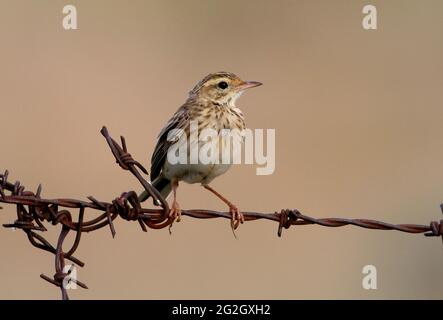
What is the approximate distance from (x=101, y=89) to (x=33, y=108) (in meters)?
1.11

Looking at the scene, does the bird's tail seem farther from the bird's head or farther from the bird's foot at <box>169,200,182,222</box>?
the bird's foot at <box>169,200,182,222</box>

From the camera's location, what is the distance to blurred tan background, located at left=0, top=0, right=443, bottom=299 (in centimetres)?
990

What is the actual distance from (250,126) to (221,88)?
5156mm

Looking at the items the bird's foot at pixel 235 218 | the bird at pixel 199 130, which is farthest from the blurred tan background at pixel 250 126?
the bird's foot at pixel 235 218

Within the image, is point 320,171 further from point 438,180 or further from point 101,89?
point 101,89

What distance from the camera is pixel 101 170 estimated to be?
11.4m

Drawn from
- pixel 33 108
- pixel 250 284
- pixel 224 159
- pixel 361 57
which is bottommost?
pixel 250 284

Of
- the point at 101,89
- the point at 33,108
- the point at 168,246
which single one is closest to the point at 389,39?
the point at 101,89

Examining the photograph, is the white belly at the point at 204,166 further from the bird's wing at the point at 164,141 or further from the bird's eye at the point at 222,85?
the bird's eye at the point at 222,85

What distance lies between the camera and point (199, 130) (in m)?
6.42

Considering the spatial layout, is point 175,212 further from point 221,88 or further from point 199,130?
point 221,88

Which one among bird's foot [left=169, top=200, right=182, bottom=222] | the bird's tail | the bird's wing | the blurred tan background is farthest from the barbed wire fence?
the blurred tan background

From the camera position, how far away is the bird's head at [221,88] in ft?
22.7

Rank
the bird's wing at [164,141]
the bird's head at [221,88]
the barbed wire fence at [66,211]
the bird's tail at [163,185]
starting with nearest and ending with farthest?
the barbed wire fence at [66,211], the bird's wing at [164,141], the bird's tail at [163,185], the bird's head at [221,88]
